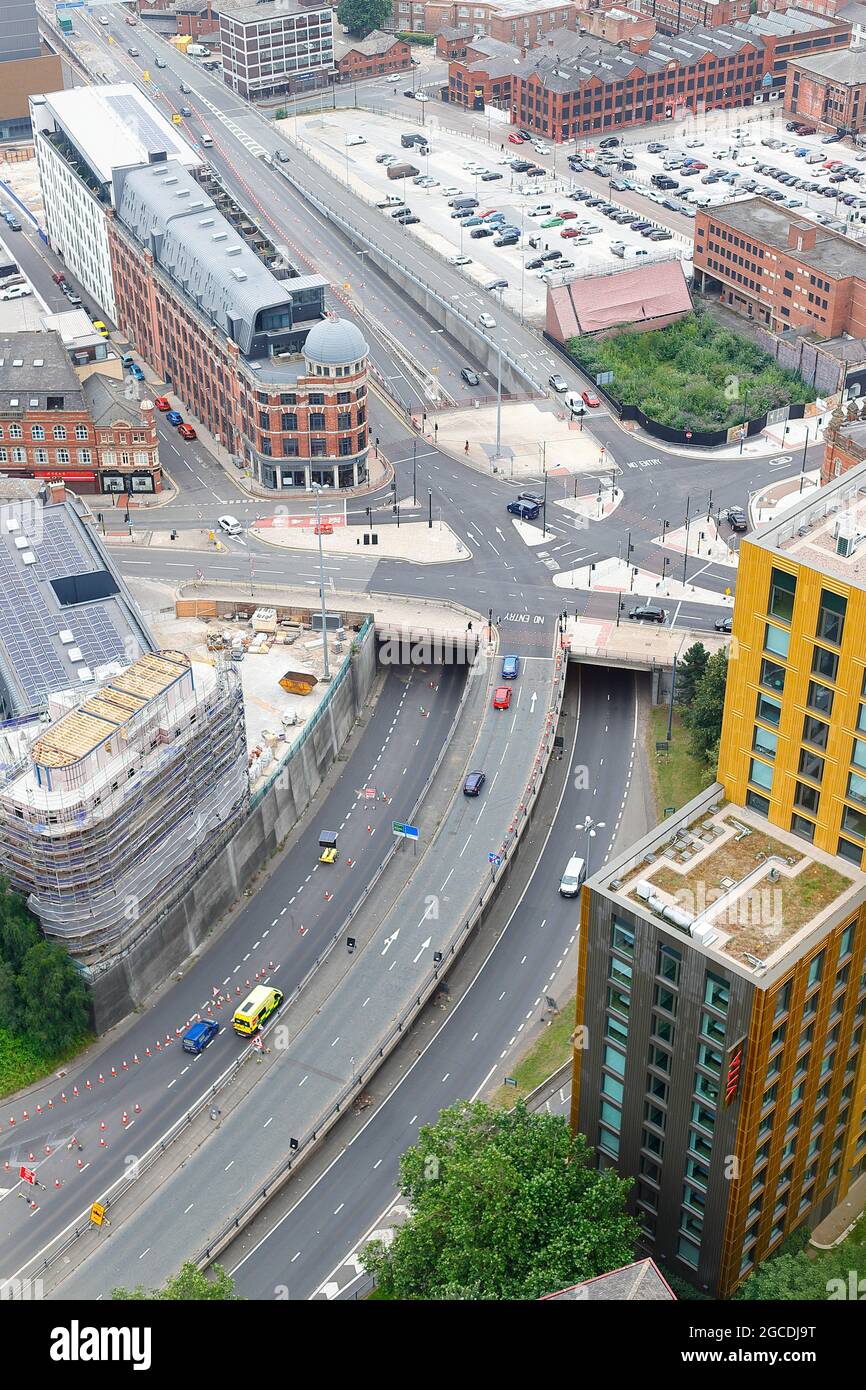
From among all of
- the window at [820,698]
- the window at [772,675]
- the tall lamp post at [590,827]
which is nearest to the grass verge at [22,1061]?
the tall lamp post at [590,827]

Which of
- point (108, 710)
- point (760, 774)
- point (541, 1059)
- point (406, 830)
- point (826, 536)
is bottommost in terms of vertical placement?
point (541, 1059)

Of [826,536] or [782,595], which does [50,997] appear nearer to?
[782,595]

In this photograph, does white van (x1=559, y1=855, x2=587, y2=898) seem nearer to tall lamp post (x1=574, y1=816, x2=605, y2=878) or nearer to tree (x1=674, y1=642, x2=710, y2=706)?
tall lamp post (x1=574, y1=816, x2=605, y2=878)

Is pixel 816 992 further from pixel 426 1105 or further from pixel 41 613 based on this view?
pixel 41 613

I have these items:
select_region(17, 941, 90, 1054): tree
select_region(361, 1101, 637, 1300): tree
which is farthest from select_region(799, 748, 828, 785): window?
select_region(17, 941, 90, 1054): tree

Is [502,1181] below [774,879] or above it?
below

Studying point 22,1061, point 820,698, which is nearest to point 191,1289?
point 22,1061
